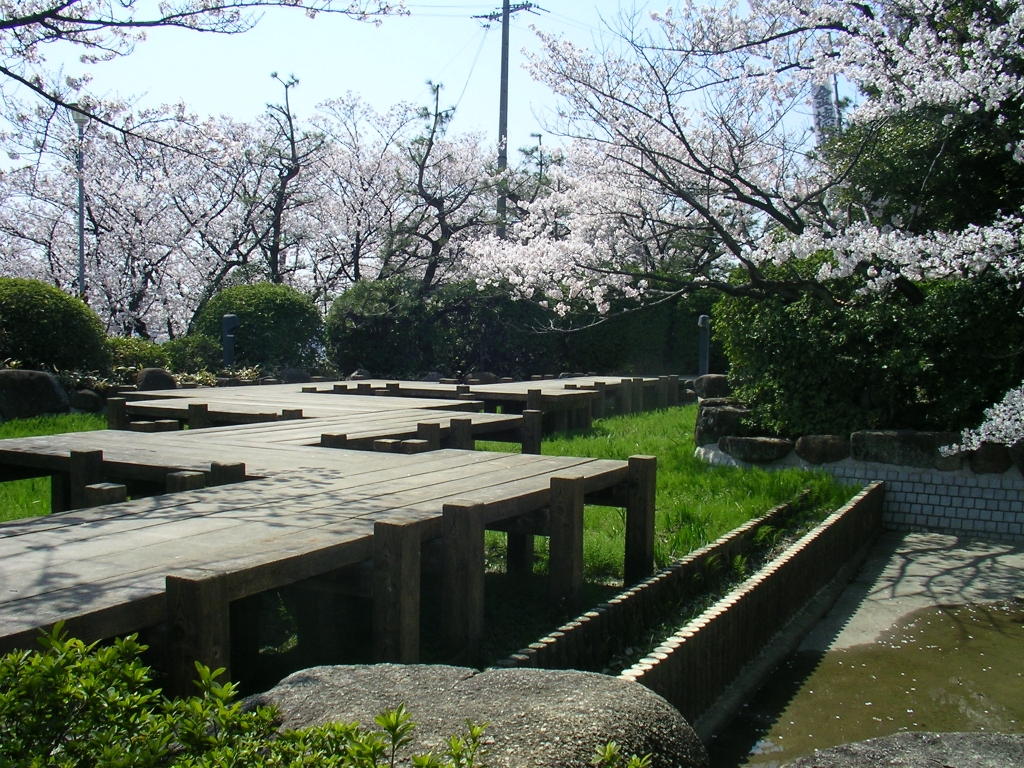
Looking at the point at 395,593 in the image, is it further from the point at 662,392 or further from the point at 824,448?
the point at 662,392

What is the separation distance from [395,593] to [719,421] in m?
6.02

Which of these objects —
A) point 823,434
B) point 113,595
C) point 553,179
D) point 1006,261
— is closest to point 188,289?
point 553,179

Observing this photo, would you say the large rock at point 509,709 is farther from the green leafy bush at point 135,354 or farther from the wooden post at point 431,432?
the green leafy bush at point 135,354

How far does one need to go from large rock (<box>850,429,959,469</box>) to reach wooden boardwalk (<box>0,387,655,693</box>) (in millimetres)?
3446

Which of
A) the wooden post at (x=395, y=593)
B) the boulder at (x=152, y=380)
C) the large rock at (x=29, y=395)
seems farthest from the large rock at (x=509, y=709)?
the boulder at (x=152, y=380)

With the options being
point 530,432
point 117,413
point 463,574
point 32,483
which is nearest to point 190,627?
point 463,574

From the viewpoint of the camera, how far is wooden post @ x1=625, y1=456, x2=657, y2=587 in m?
5.39

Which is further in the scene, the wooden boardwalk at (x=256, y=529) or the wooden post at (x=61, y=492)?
the wooden post at (x=61, y=492)

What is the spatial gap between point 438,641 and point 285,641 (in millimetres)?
926

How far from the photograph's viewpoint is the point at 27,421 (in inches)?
412

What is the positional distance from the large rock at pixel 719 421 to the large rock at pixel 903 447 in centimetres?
113

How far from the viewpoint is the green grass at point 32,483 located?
643 cm

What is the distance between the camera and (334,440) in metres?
6.29

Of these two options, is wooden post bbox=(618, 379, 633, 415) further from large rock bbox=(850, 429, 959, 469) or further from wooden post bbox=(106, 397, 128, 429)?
wooden post bbox=(106, 397, 128, 429)
